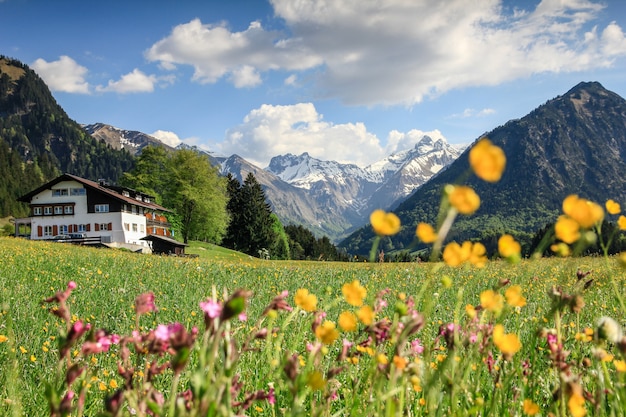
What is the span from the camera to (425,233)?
2.97ft

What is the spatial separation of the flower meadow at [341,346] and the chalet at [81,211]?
4575 cm

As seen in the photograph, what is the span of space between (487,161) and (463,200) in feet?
0.26

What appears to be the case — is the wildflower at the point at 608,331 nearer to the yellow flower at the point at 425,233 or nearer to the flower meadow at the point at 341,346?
the flower meadow at the point at 341,346

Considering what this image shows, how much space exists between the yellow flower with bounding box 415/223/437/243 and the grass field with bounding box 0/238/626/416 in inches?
9.2

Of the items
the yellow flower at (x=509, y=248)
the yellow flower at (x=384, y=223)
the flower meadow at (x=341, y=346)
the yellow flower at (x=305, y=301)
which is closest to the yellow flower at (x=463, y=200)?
the flower meadow at (x=341, y=346)

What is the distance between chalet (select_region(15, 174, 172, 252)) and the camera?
5244 centimetres

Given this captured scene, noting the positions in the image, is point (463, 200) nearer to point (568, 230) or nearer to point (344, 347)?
point (568, 230)

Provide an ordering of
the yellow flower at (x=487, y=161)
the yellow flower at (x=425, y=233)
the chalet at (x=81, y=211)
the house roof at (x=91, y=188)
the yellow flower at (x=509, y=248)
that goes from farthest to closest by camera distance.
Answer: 1. the chalet at (x=81, y=211)
2. the house roof at (x=91, y=188)
3. the yellow flower at (x=509, y=248)
4. the yellow flower at (x=425, y=233)
5. the yellow flower at (x=487, y=161)

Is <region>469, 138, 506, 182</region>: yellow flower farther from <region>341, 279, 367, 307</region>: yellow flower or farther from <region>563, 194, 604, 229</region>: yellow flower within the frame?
<region>341, 279, 367, 307</region>: yellow flower

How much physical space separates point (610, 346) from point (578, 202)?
12.8 feet

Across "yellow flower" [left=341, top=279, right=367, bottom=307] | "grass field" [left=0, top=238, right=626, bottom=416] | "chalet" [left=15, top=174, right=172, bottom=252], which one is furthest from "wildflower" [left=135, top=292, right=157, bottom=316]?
"chalet" [left=15, top=174, right=172, bottom=252]

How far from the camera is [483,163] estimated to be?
71 cm

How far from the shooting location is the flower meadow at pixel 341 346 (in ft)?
3.32

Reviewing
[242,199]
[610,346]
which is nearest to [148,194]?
[242,199]
